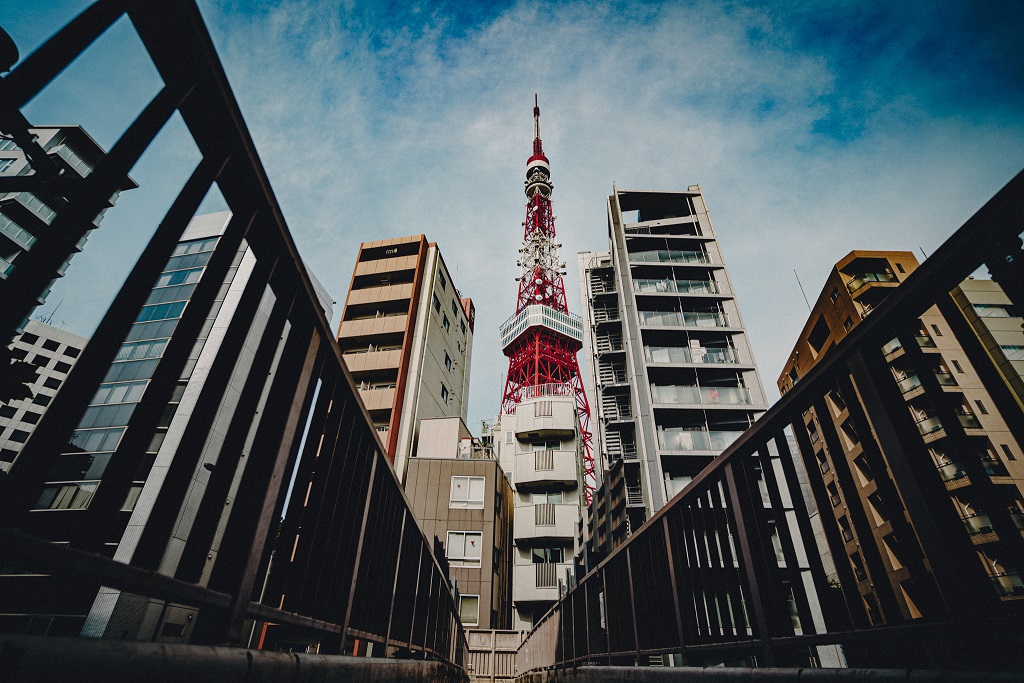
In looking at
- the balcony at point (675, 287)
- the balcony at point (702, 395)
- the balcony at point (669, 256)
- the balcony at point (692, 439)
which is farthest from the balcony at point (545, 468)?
the balcony at point (669, 256)

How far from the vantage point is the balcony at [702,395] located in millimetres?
21812

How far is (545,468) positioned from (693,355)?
898 cm

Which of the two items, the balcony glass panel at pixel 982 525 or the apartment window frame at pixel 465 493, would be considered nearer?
the balcony glass panel at pixel 982 525

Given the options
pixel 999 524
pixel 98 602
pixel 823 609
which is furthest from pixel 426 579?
pixel 98 602

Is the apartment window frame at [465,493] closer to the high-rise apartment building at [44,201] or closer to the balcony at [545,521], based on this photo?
the balcony at [545,521]

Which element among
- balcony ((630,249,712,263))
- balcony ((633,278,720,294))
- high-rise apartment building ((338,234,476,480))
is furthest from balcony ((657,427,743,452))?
high-rise apartment building ((338,234,476,480))

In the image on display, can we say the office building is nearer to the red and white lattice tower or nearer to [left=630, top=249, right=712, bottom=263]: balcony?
the red and white lattice tower

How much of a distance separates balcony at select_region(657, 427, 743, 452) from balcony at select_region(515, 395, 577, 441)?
535cm

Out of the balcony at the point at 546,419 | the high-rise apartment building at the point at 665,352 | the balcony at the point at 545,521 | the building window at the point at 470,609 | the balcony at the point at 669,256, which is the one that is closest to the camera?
the building window at the point at 470,609

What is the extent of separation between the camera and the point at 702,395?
72.0 feet

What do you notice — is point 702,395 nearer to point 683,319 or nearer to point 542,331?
point 683,319

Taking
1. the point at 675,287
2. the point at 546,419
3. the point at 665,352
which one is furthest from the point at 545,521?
the point at 675,287

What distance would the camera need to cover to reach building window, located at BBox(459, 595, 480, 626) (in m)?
18.9

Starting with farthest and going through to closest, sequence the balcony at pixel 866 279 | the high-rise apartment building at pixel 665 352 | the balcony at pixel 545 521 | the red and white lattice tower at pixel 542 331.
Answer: the red and white lattice tower at pixel 542 331
the balcony at pixel 866 279
the balcony at pixel 545 521
the high-rise apartment building at pixel 665 352
